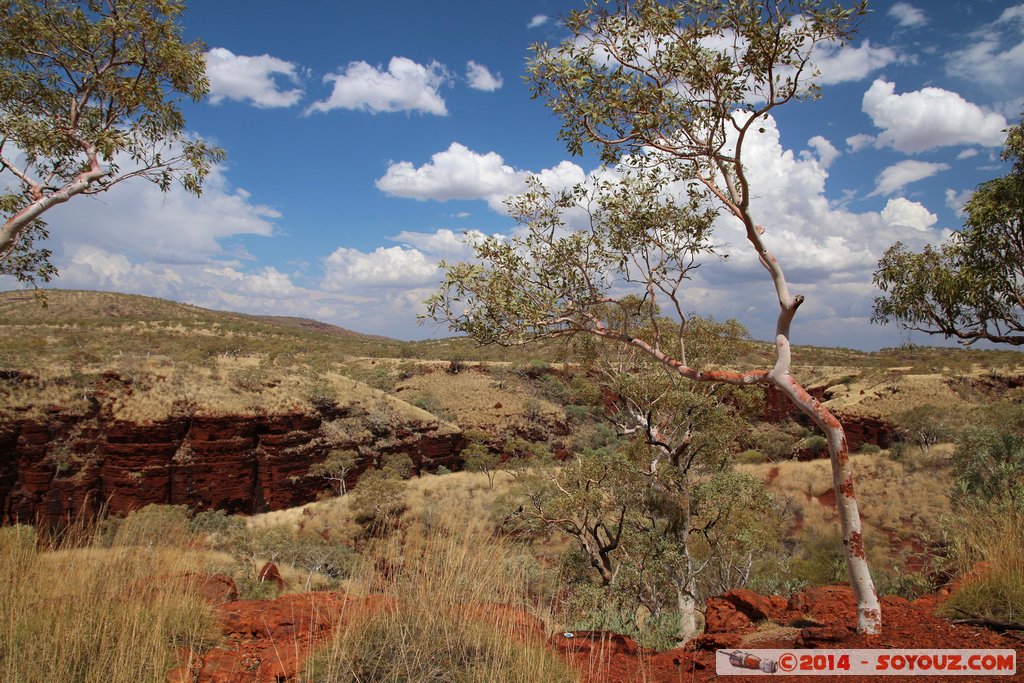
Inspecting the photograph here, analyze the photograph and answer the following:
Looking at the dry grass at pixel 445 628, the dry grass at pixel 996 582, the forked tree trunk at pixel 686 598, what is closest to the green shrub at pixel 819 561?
the forked tree trunk at pixel 686 598

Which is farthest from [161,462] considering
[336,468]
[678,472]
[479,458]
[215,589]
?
[678,472]

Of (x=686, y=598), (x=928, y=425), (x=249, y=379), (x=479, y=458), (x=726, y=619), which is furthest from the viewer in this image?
(x=479, y=458)

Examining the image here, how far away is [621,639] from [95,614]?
12.7 feet

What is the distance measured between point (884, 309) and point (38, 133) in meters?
13.0

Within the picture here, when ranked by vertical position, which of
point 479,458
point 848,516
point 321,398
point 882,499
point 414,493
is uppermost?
point 848,516

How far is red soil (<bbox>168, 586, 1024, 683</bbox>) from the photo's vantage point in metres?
3.56

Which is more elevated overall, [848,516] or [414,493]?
[848,516]

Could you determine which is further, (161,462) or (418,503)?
(418,503)

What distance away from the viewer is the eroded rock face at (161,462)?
2017cm

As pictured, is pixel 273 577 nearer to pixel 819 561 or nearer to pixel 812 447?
pixel 819 561

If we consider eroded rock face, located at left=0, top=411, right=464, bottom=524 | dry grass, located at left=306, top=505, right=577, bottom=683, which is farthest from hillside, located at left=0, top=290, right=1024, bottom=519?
dry grass, located at left=306, top=505, right=577, bottom=683

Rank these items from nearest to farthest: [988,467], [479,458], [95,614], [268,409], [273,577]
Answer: [95,614] < [273,577] < [988,467] < [268,409] < [479,458]

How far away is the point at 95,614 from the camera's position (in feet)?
11.0

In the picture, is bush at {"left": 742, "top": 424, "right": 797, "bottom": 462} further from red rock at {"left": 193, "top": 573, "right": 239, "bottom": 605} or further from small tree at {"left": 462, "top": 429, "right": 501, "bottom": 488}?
red rock at {"left": 193, "top": 573, "right": 239, "bottom": 605}
